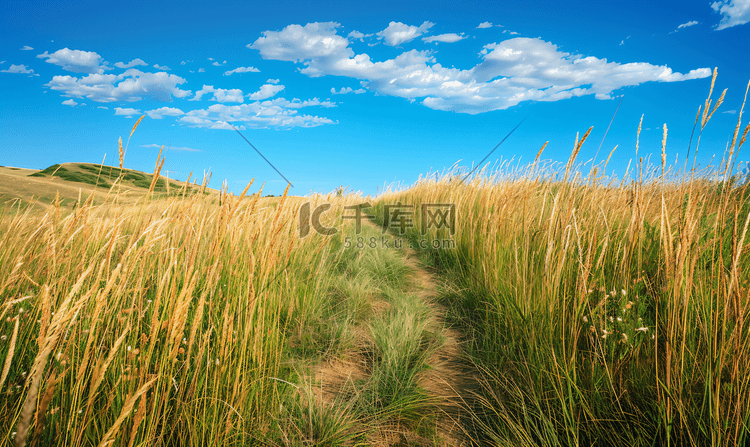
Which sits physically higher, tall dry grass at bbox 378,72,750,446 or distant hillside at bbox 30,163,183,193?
distant hillside at bbox 30,163,183,193

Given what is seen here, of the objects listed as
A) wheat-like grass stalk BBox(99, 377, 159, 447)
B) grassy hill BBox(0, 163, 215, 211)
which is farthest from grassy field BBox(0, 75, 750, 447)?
grassy hill BBox(0, 163, 215, 211)

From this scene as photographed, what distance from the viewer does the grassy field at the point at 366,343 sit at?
1048mm

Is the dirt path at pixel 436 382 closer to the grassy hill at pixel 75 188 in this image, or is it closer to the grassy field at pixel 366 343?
the grassy field at pixel 366 343

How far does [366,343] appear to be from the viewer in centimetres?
235

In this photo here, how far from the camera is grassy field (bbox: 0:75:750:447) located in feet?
3.44

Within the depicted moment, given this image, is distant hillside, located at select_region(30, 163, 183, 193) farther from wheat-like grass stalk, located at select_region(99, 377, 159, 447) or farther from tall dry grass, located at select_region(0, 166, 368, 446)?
wheat-like grass stalk, located at select_region(99, 377, 159, 447)

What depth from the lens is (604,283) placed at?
1705mm

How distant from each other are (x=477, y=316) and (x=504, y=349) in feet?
2.54
